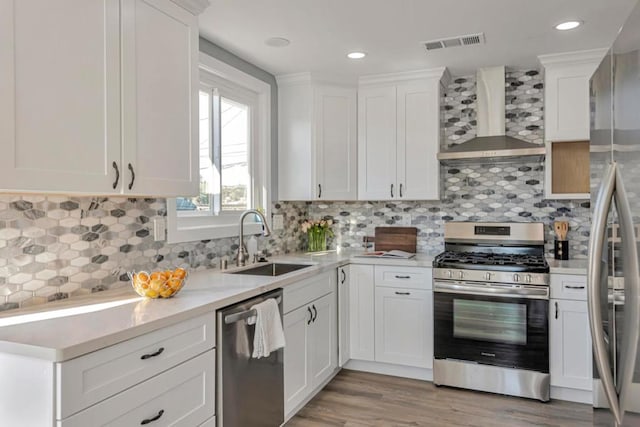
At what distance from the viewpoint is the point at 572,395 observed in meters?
3.02

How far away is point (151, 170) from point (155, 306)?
61 cm

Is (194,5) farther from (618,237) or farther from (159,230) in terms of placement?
(618,237)

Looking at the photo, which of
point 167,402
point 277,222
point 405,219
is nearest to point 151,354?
point 167,402

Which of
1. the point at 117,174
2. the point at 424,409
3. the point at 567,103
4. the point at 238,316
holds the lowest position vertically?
the point at 424,409

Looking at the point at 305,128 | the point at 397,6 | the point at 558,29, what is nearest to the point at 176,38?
the point at 397,6

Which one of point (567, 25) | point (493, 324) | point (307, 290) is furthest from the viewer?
point (493, 324)

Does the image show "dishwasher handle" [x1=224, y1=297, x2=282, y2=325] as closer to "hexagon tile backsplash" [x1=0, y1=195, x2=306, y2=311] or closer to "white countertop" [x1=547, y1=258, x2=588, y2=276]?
"hexagon tile backsplash" [x1=0, y1=195, x2=306, y2=311]

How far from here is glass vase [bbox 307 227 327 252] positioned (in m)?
4.07

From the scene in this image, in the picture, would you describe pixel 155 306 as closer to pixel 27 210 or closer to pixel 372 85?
pixel 27 210

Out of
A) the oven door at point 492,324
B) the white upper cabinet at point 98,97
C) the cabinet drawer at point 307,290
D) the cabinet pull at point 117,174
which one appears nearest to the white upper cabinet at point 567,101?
the oven door at point 492,324

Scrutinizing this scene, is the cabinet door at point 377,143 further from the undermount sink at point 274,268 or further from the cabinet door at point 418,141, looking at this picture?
the undermount sink at point 274,268

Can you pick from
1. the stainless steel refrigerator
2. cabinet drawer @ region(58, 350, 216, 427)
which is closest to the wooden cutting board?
cabinet drawer @ region(58, 350, 216, 427)

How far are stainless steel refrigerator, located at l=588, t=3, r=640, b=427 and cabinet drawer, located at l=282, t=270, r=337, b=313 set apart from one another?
5.11 feet

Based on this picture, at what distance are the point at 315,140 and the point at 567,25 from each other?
1.90 metres
